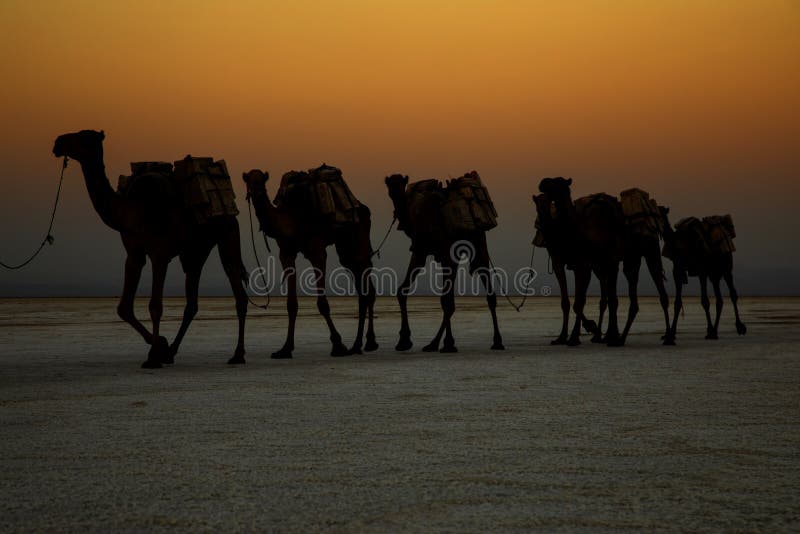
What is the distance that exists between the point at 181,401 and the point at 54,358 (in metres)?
6.45

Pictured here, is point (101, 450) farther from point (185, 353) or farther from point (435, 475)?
point (185, 353)

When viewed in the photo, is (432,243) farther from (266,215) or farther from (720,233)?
(720,233)

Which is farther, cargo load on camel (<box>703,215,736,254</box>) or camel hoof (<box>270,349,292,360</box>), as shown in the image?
cargo load on camel (<box>703,215,736,254</box>)

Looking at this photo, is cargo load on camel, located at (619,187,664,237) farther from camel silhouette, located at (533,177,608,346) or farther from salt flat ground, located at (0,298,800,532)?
salt flat ground, located at (0,298,800,532)

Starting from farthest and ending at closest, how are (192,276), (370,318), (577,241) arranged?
(577,241), (370,318), (192,276)

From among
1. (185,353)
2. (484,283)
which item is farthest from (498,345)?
(185,353)

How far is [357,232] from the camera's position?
1591 centimetres

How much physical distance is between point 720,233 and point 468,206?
7.30m

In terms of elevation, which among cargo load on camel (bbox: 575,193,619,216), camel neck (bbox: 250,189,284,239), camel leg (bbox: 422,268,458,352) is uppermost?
cargo load on camel (bbox: 575,193,619,216)

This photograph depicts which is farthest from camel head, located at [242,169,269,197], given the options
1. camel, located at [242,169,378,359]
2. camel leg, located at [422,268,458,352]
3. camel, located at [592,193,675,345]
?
camel, located at [592,193,675,345]

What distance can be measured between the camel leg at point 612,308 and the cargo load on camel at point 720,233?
3786mm

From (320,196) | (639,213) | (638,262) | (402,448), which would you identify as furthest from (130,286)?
(638,262)

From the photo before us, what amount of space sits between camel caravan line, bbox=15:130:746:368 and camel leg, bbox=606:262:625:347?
3 cm

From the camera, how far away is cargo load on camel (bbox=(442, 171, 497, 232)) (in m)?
15.7
